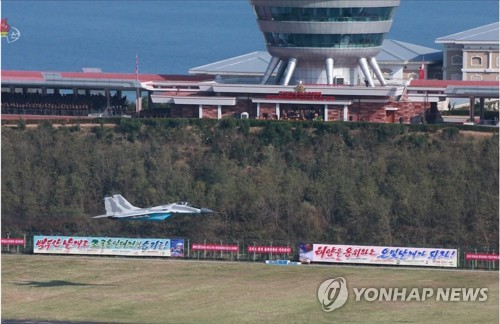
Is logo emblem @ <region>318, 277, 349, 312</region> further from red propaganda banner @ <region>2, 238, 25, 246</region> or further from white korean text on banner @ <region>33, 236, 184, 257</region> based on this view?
red propaganda banner @ <region>2, 238, 25, 246</region>

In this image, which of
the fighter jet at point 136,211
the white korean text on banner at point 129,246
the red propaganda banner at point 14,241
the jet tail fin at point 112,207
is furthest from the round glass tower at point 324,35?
the red propaganda banner at point 14,241

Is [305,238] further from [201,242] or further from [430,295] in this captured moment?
[430,295]

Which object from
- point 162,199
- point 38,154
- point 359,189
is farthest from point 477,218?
point 38,154

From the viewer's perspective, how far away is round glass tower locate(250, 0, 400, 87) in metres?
167

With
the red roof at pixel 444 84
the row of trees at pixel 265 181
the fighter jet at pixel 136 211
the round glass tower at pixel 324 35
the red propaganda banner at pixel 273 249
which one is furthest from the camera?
the red roof at pixel 444 84

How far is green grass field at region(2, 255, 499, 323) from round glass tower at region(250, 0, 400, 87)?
140 feet

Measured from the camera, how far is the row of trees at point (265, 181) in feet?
469

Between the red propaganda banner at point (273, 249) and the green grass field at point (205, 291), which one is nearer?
the green grass field at point (205, 291)

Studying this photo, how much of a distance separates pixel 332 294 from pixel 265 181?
32.0 metres

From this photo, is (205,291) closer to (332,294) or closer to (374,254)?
(332,294)

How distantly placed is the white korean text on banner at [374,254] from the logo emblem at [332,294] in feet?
21.0

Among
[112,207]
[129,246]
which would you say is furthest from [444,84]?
[112,207]

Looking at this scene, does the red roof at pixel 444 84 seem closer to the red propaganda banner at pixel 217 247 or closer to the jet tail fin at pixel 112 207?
the red propaganda banner at pixel 217 247

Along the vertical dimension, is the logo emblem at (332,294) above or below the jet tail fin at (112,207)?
below
